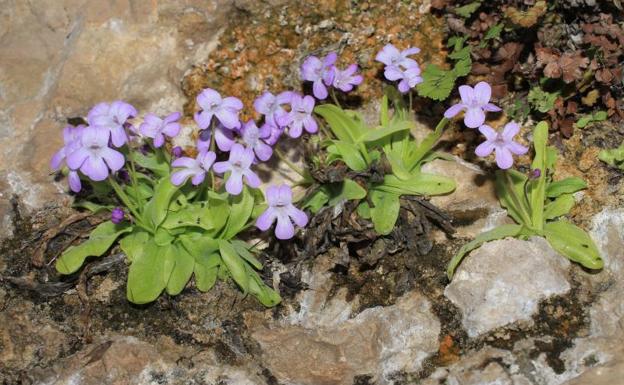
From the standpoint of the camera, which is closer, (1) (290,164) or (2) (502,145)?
(2) (502,145)

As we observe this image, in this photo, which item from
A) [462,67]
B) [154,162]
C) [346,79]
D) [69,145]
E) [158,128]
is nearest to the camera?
[69,145]

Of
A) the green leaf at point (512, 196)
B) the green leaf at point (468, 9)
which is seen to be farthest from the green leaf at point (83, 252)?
the green leaf at point (468, 9)

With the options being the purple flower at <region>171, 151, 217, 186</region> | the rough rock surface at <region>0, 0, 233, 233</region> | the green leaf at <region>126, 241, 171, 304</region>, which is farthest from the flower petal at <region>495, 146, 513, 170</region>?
the rough rock surface at <region>0, 0, 233, 233</region>

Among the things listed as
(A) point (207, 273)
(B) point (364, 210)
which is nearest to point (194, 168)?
(A) point (207, 273)

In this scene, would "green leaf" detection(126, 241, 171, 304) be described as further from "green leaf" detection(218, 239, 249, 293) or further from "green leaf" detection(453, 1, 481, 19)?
"green leaf" detection(453, 1, 481, 19)

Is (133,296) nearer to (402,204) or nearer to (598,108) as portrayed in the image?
(402,204)

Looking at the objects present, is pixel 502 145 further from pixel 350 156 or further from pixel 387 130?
pixel 350 156

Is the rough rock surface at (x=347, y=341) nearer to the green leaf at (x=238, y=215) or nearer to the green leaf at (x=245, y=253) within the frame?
the green leaf at (x=245, y=253)
